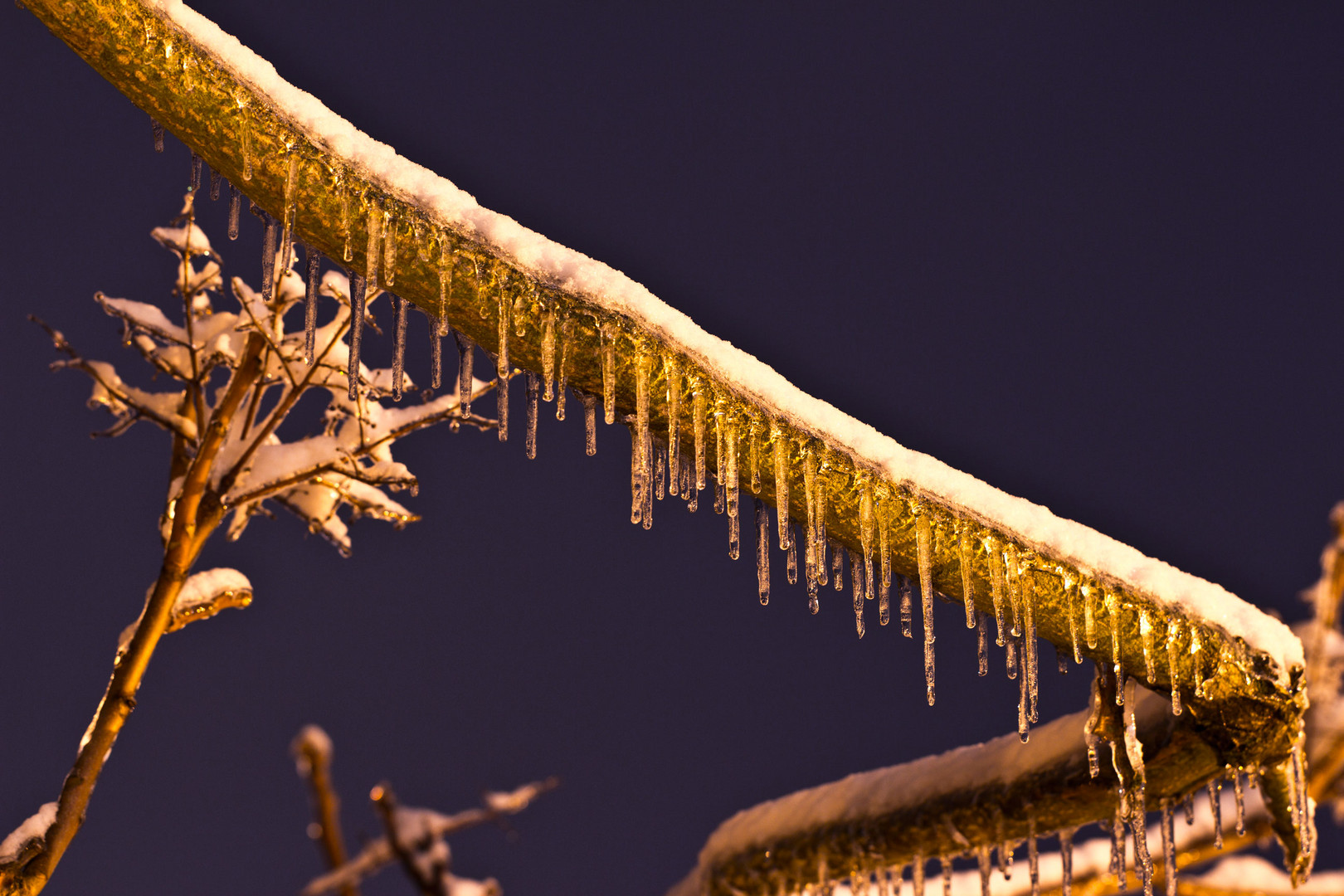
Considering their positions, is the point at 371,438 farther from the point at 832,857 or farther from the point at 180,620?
the point at 832,857

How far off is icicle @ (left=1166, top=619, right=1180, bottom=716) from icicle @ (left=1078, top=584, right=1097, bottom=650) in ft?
0.60

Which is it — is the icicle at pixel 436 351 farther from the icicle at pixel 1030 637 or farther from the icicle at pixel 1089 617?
the icicle at pixel 1089 617

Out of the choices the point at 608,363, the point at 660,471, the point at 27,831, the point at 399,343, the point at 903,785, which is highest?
the point at 399,343

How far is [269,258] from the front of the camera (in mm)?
2607

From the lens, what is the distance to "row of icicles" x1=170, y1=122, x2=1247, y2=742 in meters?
2.30

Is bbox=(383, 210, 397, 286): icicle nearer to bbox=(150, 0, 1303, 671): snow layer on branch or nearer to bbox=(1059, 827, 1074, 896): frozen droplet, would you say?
bbox=(150, 0, 1303, 671): snow layer on branch

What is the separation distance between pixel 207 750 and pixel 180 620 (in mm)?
29738

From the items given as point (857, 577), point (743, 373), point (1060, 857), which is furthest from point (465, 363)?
point (1060, 857)

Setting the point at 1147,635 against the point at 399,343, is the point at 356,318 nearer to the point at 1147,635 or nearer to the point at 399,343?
the point at 399,343

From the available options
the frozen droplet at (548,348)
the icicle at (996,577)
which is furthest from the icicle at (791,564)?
the frozen droplet at (548,348)

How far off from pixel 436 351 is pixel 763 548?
1018 mm

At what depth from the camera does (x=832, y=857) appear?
12.2 feet

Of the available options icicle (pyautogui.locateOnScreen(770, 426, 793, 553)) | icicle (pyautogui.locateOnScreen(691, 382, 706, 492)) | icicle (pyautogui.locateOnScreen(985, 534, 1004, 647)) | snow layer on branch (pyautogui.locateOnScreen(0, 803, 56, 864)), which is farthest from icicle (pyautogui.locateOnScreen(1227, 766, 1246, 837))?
snow layer on branch (pyautogui.locateOnScreen(0, 803, 56, 864))

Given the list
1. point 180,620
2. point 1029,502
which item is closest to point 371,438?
point 180,620
